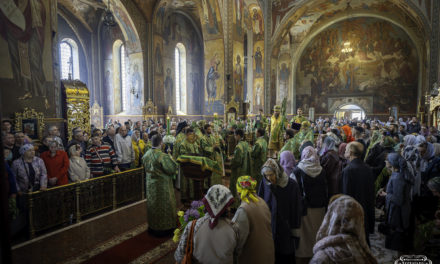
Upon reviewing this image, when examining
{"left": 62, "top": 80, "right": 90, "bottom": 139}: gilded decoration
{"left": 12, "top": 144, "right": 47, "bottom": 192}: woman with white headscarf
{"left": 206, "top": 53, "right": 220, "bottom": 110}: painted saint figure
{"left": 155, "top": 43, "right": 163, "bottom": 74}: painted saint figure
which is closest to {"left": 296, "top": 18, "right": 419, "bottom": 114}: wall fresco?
{"left": 206, "top": 53, "right": 220, "bottom": 110}: painted saint figure

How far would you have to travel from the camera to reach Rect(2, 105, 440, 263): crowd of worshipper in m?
1.97

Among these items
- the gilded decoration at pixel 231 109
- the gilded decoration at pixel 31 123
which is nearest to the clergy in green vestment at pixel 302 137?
the gilded decoration at pixel 31 123

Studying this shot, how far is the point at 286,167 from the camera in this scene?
4.05 m

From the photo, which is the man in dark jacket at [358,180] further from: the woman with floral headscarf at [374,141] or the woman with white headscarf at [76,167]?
the woman with white headscarf at [76,167]

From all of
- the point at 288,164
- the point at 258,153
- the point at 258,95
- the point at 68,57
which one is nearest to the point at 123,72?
the point at 68,57

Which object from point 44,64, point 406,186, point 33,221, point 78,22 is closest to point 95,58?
point 78,22

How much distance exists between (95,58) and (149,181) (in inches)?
743

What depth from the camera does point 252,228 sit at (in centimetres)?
223

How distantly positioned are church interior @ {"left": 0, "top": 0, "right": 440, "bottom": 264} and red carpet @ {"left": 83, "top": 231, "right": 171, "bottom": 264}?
3 centimetres

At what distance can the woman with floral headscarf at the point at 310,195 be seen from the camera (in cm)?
332

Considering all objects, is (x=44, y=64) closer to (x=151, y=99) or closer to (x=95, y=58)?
(x=151, y=99)

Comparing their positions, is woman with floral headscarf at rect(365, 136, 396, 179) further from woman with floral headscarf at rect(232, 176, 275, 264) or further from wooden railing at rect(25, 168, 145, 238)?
wooden railing at rect(25, 168, 145, 238)

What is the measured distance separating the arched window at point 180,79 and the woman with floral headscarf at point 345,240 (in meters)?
19.7

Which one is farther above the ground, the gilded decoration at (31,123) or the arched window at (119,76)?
the arched window at (119,76)
